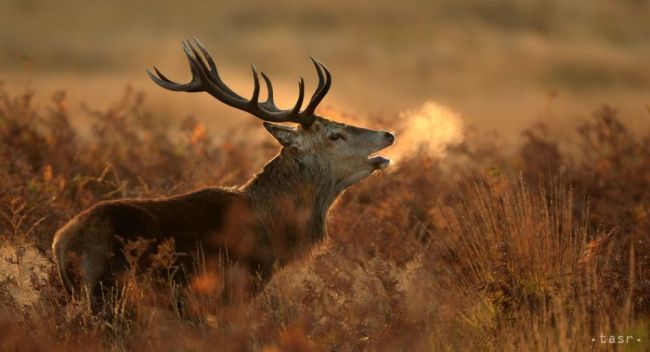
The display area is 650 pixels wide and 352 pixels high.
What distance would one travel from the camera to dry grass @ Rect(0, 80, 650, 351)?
624 centimetres

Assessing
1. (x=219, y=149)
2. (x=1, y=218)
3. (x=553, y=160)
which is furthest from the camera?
(x=219, y=149)

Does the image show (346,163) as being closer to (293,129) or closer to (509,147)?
(293,129)

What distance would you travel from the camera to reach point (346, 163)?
8.59 meters

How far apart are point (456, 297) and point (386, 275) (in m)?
0.67

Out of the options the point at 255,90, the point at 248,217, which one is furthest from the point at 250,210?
the point at 255,90

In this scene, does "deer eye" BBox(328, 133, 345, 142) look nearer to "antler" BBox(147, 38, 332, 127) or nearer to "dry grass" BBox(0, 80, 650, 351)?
"antler" BBox(147, 38, 332, 127)

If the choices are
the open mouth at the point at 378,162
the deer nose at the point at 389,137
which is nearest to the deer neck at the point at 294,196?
the open mouth at the point at 378,162

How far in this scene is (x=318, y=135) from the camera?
855 cm

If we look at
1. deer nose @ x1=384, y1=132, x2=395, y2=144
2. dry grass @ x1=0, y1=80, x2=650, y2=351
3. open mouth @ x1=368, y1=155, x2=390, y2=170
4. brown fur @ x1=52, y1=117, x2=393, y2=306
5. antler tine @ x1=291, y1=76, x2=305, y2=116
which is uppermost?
antler tine @ x1=291, y1=76, x2=305, y2=116

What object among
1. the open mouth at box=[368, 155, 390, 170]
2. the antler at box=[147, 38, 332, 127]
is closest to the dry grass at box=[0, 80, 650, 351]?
the open mouth at box=[368, 155, 390, 170]

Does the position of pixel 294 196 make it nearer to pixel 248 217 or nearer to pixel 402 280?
pixel 248 217

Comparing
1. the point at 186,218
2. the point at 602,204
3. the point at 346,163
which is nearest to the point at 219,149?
the point at 602,204

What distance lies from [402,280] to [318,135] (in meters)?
1.53

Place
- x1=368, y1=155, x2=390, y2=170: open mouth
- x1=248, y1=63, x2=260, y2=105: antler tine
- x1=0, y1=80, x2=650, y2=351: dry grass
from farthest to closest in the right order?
x1=368, y1=155, x2=390, y2=170: open mouth < x1=248, y1=63, x2=260, y2=105: antler tine < x1=0, y1=80, x2=650, y2=351: dry grass
